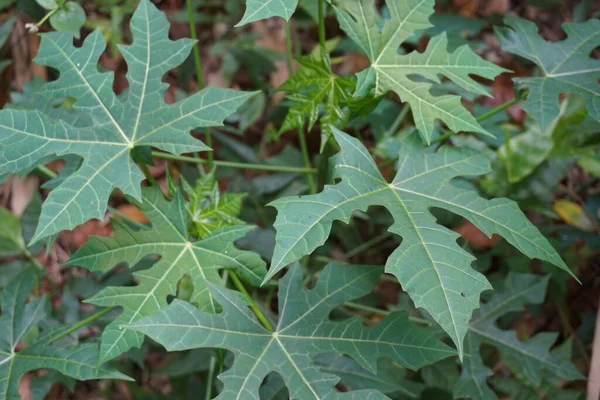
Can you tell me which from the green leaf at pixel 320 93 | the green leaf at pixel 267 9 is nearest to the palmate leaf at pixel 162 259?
the green leaf at pixel 320 93

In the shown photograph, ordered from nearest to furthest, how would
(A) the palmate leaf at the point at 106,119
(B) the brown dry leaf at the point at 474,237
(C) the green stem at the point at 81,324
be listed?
(A) the palmate leaf at the point at 106,119 → (C) the green stem at the point at 81,324 → (B) the brown dry leaf at the point at 474,237

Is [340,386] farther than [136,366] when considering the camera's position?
No

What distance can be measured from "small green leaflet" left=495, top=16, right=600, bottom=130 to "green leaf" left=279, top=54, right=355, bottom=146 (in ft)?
1.36

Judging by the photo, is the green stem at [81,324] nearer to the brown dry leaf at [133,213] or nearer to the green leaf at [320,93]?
the green leaf at [320,93]

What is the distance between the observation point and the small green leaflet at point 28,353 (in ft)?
3.72

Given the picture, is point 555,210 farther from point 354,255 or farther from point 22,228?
point 22,228

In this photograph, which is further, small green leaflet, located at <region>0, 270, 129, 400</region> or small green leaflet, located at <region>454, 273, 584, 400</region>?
small green leaflet, located at <region>454, 273, 584, 400</region>

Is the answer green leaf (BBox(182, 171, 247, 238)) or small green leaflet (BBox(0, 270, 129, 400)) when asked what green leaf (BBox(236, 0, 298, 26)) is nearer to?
green leaf (BBox(182, 171, 247, 238))

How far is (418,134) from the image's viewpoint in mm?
1190

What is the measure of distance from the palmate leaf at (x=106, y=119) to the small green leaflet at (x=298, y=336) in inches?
10.9

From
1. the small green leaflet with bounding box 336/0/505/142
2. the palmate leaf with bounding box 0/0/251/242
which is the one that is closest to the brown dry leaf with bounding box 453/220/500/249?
the small green leaflet with bounding box 336/0/505/142

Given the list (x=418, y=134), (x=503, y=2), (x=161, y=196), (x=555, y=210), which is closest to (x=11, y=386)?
(x=161, y=196)

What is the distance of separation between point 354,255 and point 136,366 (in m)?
1.02

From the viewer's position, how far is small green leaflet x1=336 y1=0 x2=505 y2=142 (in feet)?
3.76
